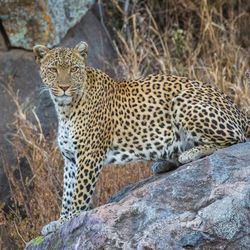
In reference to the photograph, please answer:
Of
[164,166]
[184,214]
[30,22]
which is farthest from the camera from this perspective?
[30,22]

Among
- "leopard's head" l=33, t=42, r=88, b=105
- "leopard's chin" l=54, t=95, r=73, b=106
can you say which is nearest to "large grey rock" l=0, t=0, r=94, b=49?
"leopard's head" l=33, t=42, r=88, b=105

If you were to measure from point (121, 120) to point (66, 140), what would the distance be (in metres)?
0.59

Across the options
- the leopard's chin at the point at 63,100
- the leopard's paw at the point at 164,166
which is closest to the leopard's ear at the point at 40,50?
the leopard's chin at the point at 63,100

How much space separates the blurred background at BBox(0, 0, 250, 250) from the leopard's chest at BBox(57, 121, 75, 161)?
189 centimetres

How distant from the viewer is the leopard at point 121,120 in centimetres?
931

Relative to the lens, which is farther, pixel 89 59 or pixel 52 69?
pixel 89 59

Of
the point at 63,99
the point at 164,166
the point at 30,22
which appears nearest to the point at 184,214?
the point at 164,166

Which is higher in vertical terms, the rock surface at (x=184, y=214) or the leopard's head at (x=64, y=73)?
the leopard's head at (x=64, y=73)

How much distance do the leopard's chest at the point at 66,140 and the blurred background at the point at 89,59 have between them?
6.20 feet

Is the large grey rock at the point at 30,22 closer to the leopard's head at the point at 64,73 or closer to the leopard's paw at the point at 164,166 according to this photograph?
the leopard's head at the point at 64,73

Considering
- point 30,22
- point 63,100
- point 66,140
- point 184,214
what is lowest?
point 30,22

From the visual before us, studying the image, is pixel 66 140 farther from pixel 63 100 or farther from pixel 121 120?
pixel 121 120

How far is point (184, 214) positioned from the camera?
7.61 metres

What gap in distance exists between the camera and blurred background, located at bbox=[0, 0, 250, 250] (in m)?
12.1
